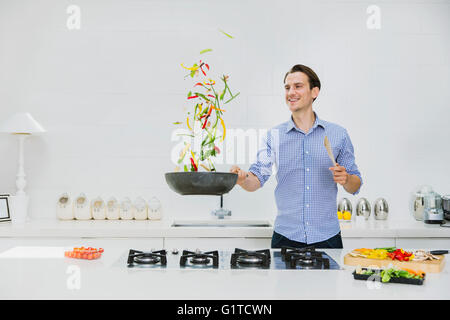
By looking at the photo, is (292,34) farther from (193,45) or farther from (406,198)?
(406,198)

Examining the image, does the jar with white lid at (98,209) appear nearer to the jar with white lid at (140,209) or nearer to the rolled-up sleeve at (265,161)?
the jar with white lid at (140,209)

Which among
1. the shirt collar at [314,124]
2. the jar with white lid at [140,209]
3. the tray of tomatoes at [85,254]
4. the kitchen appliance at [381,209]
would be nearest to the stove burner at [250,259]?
the tray of tomatoes at [85,254]

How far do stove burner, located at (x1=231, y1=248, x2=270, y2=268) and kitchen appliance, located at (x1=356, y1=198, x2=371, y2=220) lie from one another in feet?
5.72

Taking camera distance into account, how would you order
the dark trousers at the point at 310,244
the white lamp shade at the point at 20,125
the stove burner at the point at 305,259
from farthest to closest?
the white lamp shade at the point at 20,125 < the dark trousers at the point at 310,244 < the stove burner at the point at 305,259

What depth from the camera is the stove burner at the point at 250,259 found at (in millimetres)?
1786

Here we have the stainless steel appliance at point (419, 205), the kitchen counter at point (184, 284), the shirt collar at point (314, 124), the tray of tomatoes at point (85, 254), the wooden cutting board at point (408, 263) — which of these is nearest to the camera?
the kitchen counter at point (184, 284)

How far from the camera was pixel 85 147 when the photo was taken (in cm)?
351

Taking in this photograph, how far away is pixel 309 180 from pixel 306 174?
4 centimetres

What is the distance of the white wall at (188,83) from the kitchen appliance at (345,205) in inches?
9.0

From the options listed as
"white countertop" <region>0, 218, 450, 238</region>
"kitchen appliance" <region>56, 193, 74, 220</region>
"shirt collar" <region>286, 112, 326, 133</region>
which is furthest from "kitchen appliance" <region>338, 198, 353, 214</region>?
"kitchen appliance" <region>56, 193, 74, 220</region>

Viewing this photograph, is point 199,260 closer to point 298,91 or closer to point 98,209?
point 298,91

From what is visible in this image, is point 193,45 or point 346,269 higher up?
point 193,45

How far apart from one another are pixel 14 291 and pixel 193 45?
99.4 inches

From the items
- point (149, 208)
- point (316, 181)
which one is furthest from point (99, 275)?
point (149, 208)
